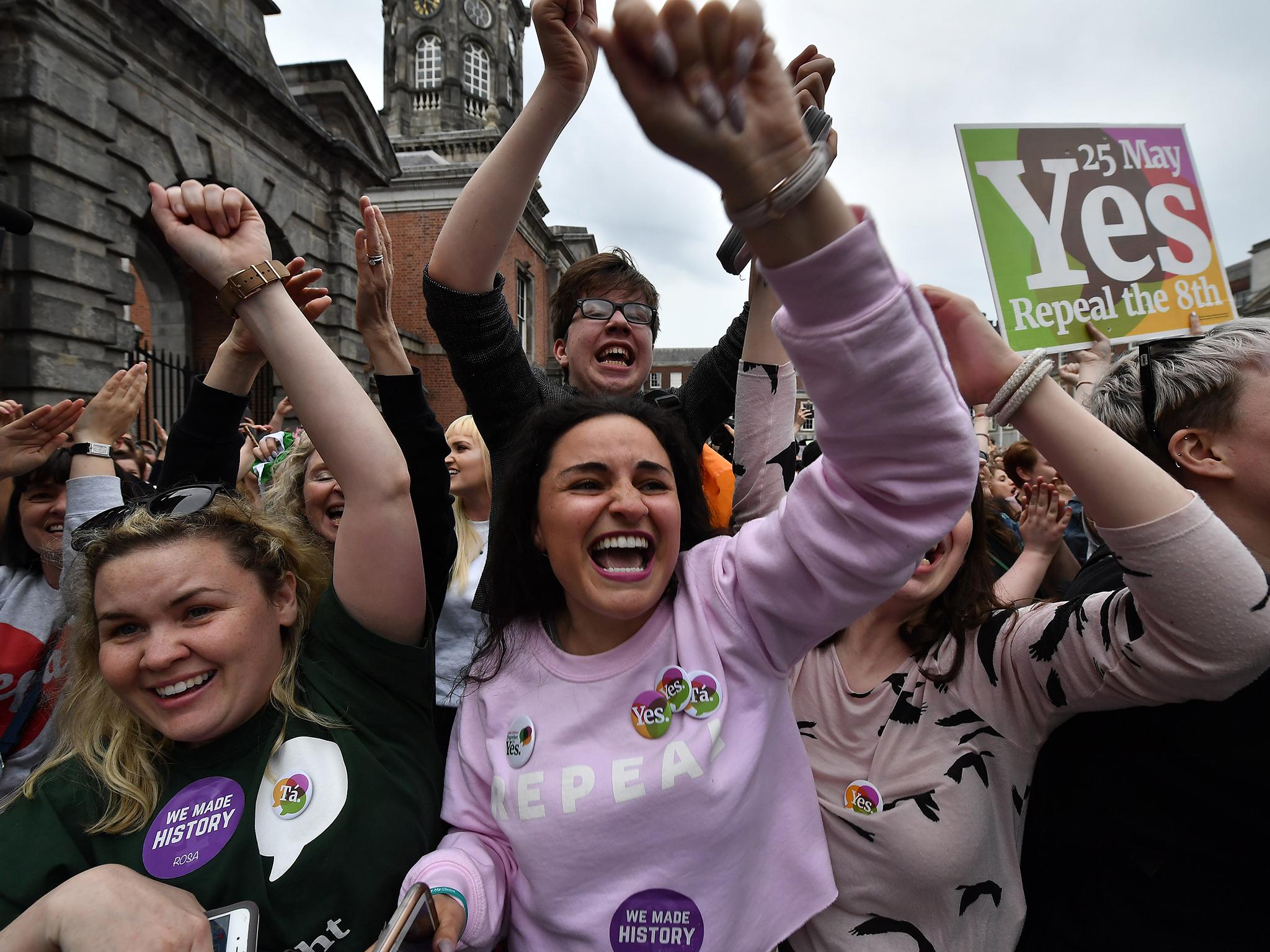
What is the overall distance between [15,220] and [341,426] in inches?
52.8

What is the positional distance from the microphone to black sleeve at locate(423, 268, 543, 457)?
1148 mm

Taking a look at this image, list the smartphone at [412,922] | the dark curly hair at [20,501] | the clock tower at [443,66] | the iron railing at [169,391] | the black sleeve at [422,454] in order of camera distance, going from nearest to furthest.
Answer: the smartphone at [412,922]
the black sleeve at [422,454]
the dark curly hair at [20,501]
the iron railing at [169,391]
the clock tower at [443,66]

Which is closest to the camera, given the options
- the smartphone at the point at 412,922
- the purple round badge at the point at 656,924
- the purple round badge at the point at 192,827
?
the smartphone at the point at 412,922

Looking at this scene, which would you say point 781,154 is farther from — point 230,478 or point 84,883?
point 230,478

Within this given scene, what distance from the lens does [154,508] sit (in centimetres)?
149

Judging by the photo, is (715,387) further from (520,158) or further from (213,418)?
(213,418)

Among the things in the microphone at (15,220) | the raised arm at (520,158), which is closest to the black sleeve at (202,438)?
the microphone at (15,220)

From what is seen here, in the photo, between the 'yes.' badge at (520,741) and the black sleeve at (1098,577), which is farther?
the black sleeve at (1098,577)

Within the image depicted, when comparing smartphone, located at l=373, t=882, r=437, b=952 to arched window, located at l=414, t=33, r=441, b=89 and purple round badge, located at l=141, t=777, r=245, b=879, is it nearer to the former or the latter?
purple round badge, located at l=141, t=777, r=245, b=879

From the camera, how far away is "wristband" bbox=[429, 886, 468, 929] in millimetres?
1189

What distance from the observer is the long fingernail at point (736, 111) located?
0.71 meters

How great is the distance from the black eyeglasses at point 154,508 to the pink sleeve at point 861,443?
48.7 inches

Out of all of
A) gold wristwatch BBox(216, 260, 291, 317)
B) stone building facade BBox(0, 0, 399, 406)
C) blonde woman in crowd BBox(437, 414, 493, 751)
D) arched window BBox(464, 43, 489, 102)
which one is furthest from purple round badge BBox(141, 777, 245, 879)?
arched window BBox(464, 43, 489, 102)

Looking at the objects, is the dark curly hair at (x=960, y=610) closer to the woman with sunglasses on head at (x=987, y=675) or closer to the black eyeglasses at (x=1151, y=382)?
the woman with sunglasses on head at (x=987, y=675)
